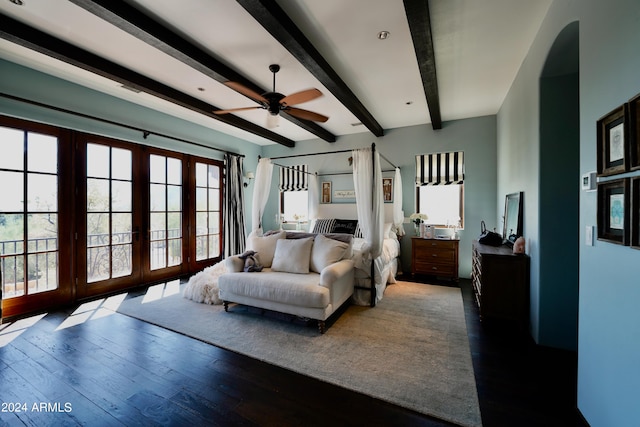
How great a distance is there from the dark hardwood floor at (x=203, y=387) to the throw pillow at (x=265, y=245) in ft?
4.37

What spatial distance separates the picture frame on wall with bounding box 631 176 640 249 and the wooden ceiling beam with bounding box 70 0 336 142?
3.38 m

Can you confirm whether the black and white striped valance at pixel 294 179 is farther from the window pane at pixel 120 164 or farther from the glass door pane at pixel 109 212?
the glass door pane at pixel 109 212

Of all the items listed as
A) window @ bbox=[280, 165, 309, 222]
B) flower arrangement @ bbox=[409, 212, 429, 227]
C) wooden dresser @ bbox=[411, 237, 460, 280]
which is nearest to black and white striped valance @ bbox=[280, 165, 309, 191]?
window @ bbox=[280, 165, 309, 222]

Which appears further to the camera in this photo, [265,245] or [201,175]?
[201,175]

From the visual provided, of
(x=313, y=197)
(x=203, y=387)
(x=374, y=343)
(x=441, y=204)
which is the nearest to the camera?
(x=203, y=387)

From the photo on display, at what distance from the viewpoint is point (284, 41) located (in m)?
2.35

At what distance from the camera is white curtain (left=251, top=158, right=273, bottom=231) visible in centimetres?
423

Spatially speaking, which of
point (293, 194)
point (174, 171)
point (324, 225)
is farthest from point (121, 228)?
point (293, 194)

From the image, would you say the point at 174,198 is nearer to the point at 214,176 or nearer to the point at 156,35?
the point at 214,176

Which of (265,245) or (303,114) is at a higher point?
(303,114)

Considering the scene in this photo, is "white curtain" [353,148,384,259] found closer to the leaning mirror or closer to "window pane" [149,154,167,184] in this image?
the leaning mirror

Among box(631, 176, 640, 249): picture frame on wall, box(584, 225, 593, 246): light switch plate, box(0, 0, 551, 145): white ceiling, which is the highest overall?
box(0, 0, 551, 145): white ceiling

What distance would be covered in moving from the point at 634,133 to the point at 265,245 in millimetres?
3448

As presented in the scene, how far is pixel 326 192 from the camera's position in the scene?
19.6 ft
